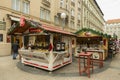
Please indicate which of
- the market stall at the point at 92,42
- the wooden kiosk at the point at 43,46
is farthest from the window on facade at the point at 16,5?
the market stall at the point at 92,42

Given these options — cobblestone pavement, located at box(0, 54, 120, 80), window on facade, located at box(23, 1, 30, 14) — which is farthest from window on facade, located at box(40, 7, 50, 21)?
cobblestone pavement, located at box(0, 54, 120, 80)

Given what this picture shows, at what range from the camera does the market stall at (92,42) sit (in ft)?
37.0

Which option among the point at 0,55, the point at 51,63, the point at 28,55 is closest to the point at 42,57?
the point at 51,63

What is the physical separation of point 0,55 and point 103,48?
1009 cm

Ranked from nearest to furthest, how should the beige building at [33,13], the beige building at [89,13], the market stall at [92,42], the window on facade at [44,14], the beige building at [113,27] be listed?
the market stall at [92,42], the beige building at [33,13], the window on facade at [44,14], the beige building at [89,13], the beige building at [113,27]

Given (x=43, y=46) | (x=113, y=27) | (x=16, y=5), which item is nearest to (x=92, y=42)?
(x=43, y=46)

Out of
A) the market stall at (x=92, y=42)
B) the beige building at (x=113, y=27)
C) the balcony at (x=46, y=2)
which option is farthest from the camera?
the beige building at (x=113, y=27)

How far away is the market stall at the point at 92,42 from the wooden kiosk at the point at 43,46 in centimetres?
358

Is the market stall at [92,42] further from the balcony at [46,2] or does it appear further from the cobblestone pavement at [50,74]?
the balcony at [46,2]

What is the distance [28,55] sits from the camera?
304 inches

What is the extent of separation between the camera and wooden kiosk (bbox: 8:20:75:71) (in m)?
6.52

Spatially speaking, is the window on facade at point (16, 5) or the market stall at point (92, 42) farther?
the window on facade at point (16, 5)

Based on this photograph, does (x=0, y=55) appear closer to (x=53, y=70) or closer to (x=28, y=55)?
(x=28, y=55)

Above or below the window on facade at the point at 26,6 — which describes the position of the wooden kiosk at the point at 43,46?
→ below
